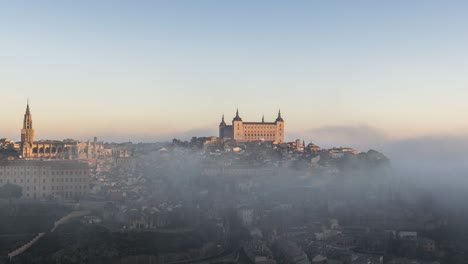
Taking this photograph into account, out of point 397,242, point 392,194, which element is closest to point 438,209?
point 392,194

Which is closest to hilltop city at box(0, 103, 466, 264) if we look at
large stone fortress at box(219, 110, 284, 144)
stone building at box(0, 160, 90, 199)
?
stone building at box(0, 160, 90, 199)

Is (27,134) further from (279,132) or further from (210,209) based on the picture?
(279,132)

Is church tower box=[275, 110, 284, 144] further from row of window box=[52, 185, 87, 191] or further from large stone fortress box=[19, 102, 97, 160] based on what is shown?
row of window box=[52, 185, 87, 191]

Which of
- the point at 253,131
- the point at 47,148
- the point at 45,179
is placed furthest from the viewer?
the point at 253,131

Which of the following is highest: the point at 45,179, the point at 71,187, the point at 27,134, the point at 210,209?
the point at 27,134

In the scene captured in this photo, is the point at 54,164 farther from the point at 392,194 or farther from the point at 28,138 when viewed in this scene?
the point at 392,194

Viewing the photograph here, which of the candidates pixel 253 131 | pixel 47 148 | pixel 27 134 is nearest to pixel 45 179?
pixel 27 134
